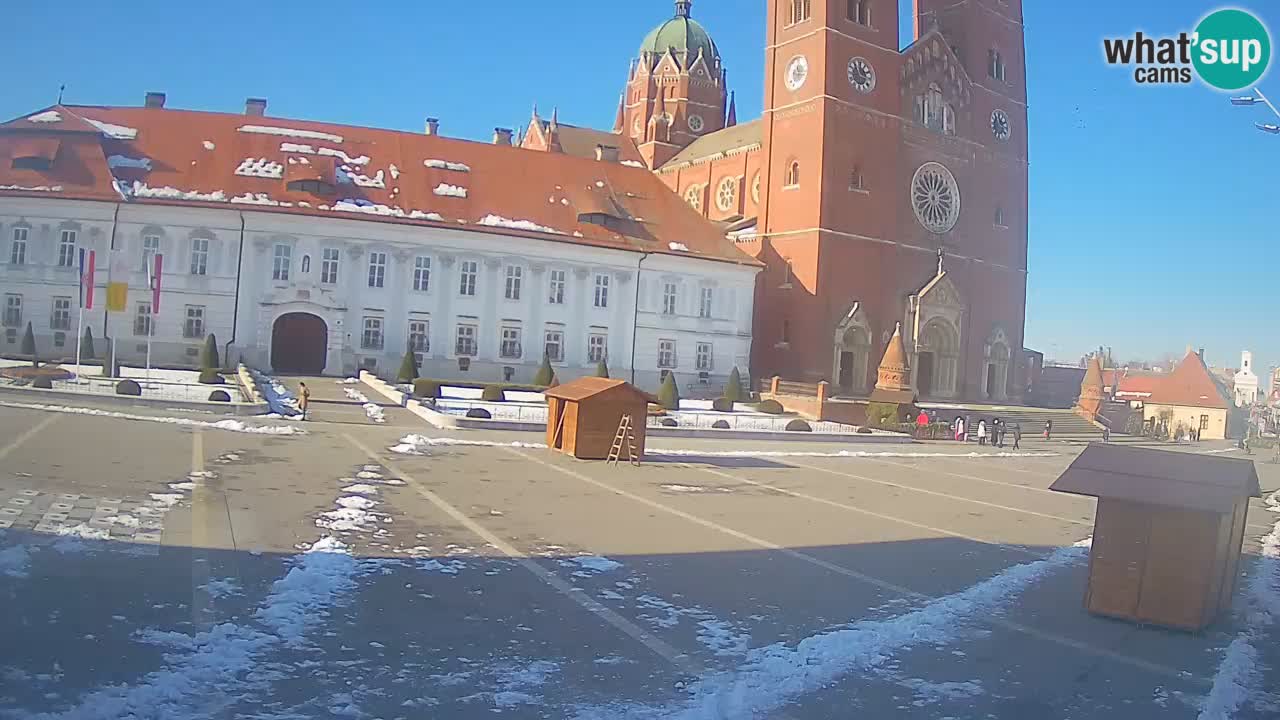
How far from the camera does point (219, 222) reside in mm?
39000

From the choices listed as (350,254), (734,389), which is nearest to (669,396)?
(734,389)

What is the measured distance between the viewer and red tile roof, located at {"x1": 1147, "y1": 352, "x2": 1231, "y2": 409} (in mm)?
66500

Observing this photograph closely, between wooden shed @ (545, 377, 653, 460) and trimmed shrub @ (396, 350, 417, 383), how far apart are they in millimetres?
16761

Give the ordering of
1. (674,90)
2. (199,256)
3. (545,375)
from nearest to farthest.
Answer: (199,256)
(545,375)
(674,90)

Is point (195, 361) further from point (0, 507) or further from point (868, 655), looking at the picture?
point (868, 655)

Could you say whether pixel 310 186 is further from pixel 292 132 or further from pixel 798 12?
pixel 798 12

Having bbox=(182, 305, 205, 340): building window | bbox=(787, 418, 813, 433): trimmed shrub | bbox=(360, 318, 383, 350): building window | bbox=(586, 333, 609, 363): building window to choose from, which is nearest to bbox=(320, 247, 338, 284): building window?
bbox=(360, 318, 383, 350): building window

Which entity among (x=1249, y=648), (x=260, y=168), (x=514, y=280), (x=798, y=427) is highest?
(x=260, y=168)

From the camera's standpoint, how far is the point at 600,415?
853 inches

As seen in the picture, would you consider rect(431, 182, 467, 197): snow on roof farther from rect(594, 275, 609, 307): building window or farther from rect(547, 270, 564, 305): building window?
rect(594, 275, 609, 307): building window

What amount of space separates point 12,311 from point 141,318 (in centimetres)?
473

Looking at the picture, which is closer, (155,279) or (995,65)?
(155,279)

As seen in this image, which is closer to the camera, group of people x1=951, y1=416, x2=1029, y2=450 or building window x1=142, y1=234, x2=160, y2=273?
building window x1=142, y1=234, x2=160, y2=273

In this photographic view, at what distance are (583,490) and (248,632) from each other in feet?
31.8
